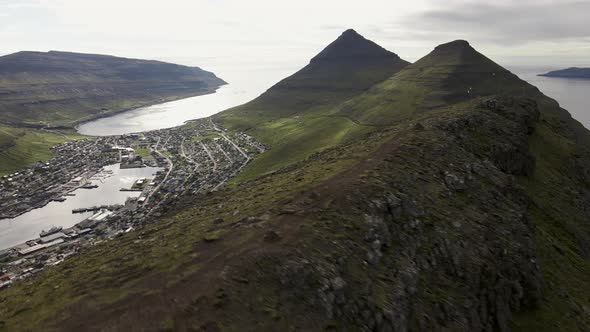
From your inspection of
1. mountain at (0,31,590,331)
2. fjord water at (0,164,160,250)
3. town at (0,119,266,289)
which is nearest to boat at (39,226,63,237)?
town at (0,119,266,289)

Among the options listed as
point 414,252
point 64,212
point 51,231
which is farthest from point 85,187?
point 414,252

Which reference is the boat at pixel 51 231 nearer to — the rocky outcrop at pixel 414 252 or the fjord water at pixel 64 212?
the fjord water at pixel 64 212

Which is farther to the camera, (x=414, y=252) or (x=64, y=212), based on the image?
(x=64, y=212)

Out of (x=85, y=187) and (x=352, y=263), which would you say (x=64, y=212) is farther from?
(x=352, y=263)

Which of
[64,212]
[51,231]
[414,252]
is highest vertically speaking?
[414,252]

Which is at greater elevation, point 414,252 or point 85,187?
point 414,252

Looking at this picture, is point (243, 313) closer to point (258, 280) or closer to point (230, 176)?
point (258, 280)

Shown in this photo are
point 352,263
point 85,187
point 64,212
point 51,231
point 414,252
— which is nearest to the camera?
point 352,263

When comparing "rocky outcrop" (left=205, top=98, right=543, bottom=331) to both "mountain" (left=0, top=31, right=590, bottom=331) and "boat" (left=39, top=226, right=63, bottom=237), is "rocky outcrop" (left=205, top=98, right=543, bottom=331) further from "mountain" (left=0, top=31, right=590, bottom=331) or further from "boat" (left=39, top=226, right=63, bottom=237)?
"boat" (left=39, top=226, right=63, bottom=237)
